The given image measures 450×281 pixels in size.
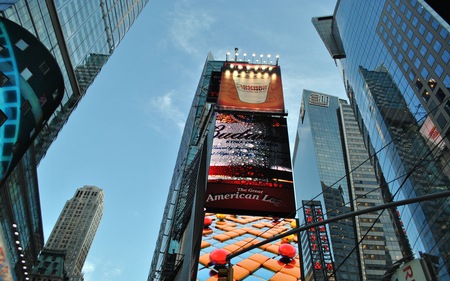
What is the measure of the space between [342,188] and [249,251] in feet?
484

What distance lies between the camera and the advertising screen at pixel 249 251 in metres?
16.5

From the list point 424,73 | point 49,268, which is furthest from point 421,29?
point 49,268

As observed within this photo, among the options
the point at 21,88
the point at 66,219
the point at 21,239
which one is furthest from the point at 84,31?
the point at 66,219

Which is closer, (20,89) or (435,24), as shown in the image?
(20,89)

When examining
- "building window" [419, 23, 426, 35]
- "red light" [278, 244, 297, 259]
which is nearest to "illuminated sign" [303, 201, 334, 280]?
"building window" [419, 23, 426, 35]

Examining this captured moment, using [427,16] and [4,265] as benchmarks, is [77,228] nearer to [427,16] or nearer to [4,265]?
[4,265]

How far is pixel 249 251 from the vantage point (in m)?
19.0

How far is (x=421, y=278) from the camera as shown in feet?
37.4

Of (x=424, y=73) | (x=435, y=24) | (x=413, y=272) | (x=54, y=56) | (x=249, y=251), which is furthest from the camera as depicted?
(x=424, y=73)

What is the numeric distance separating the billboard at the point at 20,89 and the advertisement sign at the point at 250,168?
15713mm

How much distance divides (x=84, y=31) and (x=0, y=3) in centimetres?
1736

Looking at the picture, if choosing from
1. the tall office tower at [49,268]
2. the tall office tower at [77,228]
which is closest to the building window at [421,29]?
the tall office tower at [49,268]

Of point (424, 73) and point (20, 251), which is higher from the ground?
point (424, 73)

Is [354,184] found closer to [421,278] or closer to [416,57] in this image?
[416,57]
